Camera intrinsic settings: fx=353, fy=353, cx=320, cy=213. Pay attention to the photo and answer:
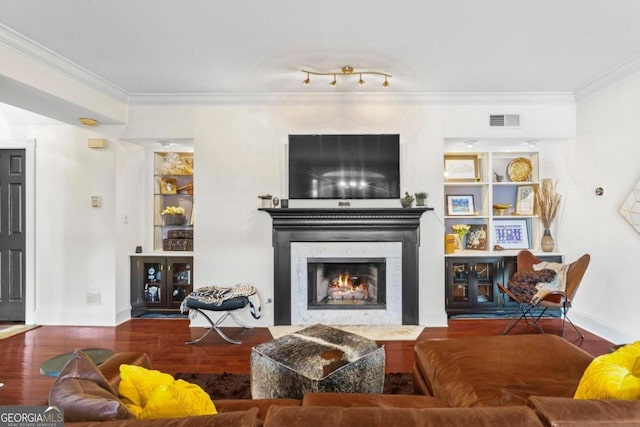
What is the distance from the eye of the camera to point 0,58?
8.79 ft

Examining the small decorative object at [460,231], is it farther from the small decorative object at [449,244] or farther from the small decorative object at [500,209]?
the small decorative object at [500,209]

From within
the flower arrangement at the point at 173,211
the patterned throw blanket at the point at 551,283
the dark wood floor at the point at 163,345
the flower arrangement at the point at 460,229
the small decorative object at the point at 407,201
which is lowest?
the dark wood floor at the point at 163,345

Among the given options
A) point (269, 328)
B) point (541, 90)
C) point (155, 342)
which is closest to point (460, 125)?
point (541, 90)

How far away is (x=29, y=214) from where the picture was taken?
4.27 metres

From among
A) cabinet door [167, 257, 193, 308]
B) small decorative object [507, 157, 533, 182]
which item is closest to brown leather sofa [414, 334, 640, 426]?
small decorative object [507, 157, 533, 182]

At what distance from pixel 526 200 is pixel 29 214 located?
6.32m

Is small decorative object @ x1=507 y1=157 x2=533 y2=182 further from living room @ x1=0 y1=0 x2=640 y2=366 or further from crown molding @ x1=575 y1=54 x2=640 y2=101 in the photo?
crown molding @ x1=575 y1=54 x2=640 y2=101

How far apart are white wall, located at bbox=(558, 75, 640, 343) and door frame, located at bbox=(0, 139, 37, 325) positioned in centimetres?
646

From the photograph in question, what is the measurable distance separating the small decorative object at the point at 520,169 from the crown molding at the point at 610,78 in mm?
963

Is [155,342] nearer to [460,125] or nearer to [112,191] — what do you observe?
[112,191]

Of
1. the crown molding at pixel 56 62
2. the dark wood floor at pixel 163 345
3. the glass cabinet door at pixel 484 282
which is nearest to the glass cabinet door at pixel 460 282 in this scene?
the glass cabinet door at pixel 484 282

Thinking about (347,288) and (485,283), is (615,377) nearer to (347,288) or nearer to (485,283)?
(347,288)

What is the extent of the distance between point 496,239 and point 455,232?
1.95ft

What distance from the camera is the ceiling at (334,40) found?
2404 millimetres
